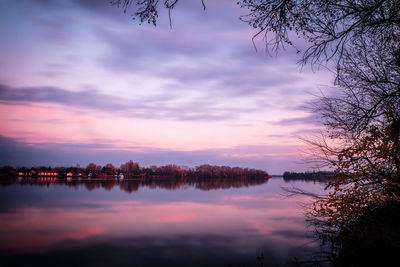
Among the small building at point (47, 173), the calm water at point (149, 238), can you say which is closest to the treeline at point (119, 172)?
the small building at point (47, 173)

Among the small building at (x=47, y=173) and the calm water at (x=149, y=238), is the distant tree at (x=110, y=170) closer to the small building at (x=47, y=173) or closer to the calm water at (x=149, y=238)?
the small building at (x=47, y=173)

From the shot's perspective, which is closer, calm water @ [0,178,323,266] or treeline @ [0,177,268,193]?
calm water @ [0,178,323,266]

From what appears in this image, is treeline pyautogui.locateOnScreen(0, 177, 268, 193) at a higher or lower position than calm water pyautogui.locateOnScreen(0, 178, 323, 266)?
lower

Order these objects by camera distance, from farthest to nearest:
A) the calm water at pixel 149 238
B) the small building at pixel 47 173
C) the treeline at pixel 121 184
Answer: the small building at pixel 47 173 → the treeline at pixel 121 184 → the calm water at pixel 149 238

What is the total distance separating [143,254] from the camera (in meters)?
10.9

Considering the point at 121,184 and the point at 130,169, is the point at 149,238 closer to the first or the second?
the point at 121,184

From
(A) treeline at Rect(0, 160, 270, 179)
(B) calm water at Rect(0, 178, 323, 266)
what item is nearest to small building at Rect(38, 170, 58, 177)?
(A) treeline at Rect(0, 160, 270, 179)

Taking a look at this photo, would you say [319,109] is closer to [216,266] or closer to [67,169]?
[216,266]

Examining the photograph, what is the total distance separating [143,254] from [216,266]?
3.32 m

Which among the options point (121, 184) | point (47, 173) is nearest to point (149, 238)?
point (121, 184)

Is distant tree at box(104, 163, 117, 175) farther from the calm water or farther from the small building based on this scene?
the calm water

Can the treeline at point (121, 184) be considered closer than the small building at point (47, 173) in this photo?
Yes

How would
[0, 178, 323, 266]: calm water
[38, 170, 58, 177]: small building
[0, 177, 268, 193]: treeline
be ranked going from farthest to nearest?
[38, 170, 58, 177]: small building → [0, 177, 268, 193]: treeline → [0, 178, 323, 266]: calm water

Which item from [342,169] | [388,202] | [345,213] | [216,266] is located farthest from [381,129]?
[216,266]
